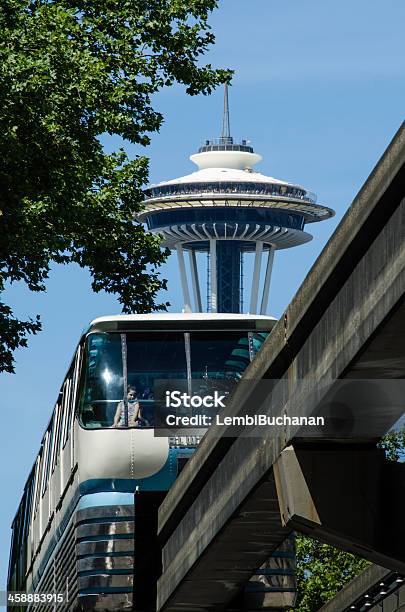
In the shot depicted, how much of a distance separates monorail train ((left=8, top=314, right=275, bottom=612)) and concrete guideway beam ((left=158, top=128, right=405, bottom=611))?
1.98 feet

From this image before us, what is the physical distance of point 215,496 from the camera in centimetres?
1892

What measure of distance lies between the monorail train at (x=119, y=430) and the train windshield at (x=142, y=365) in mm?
12

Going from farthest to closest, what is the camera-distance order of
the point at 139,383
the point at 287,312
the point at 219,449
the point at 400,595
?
the point at 400,595 → the point at 139,383 → the point at 219,449 → the point at 287,312

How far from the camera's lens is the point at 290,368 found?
15406 mm

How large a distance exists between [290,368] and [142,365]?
686cm

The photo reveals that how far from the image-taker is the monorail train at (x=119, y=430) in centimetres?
2134

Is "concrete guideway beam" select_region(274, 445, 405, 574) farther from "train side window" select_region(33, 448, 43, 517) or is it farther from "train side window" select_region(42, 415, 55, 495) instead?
"train side window" select_region(33, 448, 43, 517)

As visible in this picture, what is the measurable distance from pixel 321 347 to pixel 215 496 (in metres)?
5.03

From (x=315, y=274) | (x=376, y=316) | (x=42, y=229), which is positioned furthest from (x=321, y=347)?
(x=42, y=229)

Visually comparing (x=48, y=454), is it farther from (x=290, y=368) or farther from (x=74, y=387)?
(x=290, y=368)

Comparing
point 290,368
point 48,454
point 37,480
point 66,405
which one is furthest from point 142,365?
point 290,368

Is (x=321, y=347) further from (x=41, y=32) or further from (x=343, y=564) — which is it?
(x=343, y=564)

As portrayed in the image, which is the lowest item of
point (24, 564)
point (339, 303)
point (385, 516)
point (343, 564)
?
point (385, 516)

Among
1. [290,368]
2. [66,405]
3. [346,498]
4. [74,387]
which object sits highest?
[66,405]
